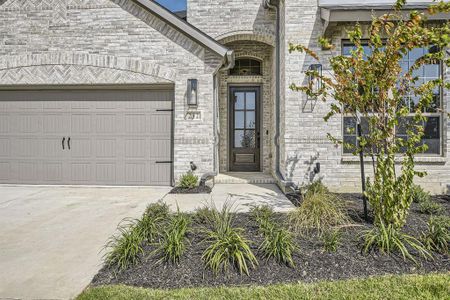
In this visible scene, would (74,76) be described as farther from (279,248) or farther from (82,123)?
(279,248)

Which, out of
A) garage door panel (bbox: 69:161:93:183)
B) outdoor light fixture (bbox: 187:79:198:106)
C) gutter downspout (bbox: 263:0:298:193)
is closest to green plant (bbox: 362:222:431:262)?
gutter downspout (bbox: 263:0:298:193)

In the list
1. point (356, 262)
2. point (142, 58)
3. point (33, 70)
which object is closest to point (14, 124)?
point (33, 70)

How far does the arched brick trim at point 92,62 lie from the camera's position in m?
6.62

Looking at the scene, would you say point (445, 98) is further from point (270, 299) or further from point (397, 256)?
point (270, 299)

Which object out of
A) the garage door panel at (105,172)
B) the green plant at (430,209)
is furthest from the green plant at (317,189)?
the garage door panel at (105,172)

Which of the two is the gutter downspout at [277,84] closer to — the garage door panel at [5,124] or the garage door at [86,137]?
the garage door at [86,137]

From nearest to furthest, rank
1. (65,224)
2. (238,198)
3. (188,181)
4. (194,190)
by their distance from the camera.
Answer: (65,224) < (238,198) < (194,190) < (188,181)

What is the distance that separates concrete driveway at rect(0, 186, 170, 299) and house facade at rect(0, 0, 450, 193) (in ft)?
2.62

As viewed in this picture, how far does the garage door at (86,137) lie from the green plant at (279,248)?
433cm

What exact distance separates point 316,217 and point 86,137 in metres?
5.80

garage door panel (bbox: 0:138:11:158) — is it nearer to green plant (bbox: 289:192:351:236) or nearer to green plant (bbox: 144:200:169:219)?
green plant (bbox: 144:200:169:219)

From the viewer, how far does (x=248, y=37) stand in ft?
26.5

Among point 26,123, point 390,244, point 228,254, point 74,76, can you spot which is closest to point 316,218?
point 390,244

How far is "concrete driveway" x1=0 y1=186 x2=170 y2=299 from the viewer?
255cm
